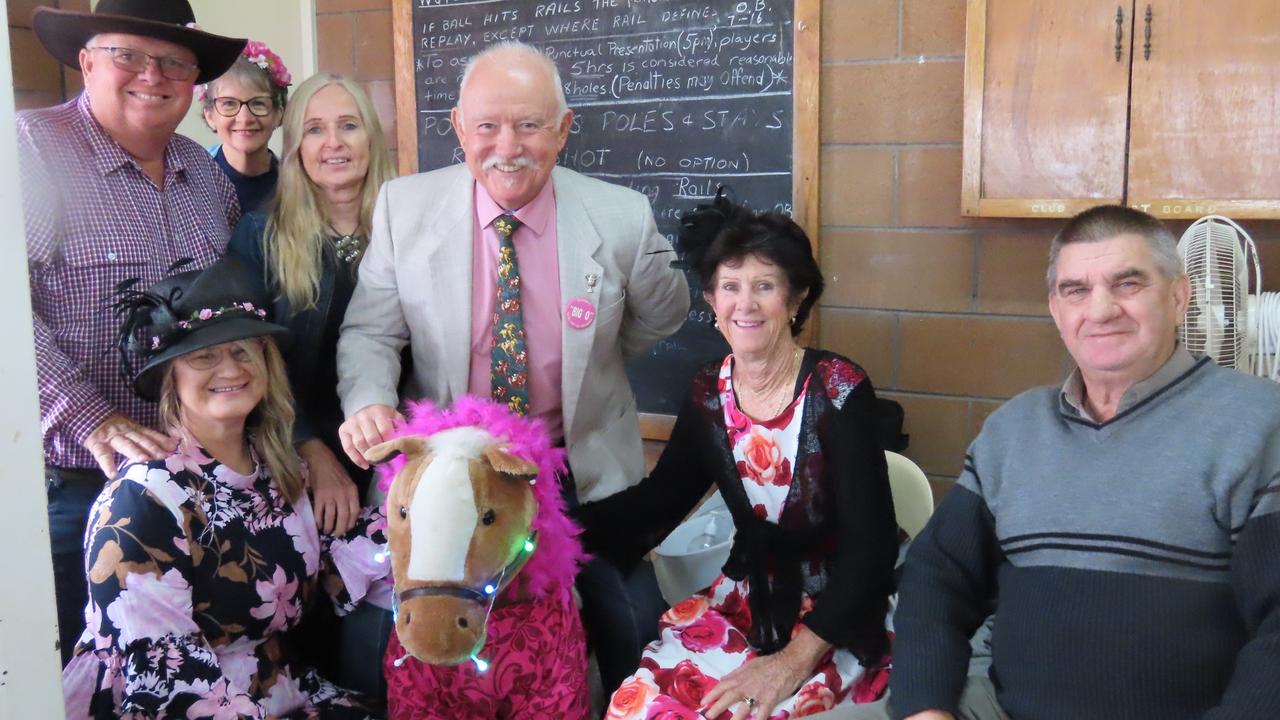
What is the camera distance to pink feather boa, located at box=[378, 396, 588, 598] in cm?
182

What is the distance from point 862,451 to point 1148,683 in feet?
1.97

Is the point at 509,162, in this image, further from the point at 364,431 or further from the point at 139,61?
the point at 139,61

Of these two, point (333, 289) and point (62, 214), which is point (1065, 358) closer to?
point (333, 289)

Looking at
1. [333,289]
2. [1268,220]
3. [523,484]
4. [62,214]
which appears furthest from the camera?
[1268,220]

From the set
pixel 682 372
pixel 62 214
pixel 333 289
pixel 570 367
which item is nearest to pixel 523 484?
pixel 570 367

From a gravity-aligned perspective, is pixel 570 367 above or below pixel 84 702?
above

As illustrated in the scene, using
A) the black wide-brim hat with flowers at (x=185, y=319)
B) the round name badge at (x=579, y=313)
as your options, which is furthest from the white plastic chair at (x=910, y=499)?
the black wide-brim hat with flowers at (x=185, y=319)

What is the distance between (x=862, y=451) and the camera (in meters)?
1.96

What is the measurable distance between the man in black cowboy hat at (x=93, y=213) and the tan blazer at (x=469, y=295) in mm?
467

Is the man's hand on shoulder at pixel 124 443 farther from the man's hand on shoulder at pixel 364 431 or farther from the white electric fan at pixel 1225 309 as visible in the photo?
the white electric fan at pixel 1225 309

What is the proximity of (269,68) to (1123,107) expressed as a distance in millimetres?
2241

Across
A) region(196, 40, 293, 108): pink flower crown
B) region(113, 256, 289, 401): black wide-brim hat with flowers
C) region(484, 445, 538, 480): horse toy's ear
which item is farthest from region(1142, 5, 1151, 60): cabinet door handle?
region(196, 40, 293, 108): pink flower crown

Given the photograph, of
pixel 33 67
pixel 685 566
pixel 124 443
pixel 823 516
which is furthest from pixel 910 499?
pixel 33 67

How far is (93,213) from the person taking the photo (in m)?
2.29
